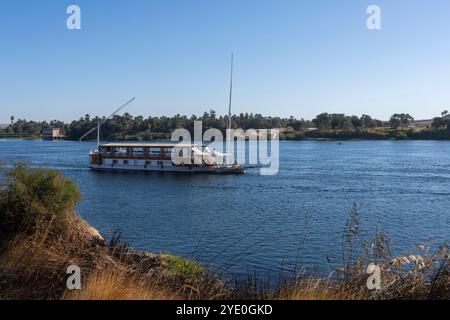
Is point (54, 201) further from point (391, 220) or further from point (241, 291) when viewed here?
point (391, 220)

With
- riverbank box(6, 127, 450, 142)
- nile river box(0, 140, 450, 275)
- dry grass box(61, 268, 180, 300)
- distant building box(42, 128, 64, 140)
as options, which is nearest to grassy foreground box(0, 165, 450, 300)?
dry grass box(61, 268, 180, 300)

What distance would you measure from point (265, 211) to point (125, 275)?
26294mm

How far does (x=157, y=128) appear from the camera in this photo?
6698 inches

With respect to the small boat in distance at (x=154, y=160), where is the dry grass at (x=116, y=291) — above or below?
above

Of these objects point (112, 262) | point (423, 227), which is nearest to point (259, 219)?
point (423, 227)

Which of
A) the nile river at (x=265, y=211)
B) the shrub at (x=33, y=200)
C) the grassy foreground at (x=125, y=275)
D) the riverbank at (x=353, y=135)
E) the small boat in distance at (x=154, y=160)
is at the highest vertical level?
the riverbank at (x=353, y=135)

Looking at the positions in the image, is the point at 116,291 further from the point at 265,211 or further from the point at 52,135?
the point at 52,135

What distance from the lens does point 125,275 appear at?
7195mm

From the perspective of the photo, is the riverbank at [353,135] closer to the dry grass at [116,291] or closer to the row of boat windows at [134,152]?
the row of boat windows at [134,152]

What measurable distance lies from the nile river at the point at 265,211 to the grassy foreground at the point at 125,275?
2.77m

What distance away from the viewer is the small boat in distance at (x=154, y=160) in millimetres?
57844

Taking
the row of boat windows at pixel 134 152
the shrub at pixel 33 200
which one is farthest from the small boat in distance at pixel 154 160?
the shrub at pixel 33 200

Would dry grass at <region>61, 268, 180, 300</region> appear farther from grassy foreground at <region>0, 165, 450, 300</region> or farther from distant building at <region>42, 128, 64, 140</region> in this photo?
distant building at <region>42, 128, 64, 140</region>
